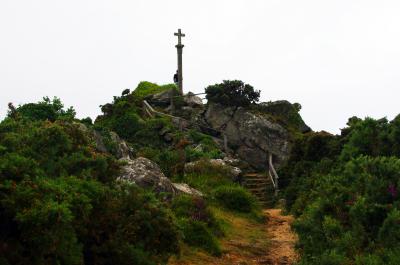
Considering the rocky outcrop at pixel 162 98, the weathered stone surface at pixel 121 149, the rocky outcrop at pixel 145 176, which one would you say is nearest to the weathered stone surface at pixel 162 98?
the rocky outcrop at pixel 162 98

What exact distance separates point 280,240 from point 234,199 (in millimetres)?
4742

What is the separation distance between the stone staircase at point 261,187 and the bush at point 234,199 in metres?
5.17

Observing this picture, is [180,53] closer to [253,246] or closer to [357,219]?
[253,246]

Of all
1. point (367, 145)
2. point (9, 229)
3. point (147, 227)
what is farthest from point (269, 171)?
point (9, 229)

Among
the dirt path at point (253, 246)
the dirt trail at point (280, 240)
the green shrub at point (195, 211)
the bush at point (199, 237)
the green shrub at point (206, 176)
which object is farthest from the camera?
the green shrub at point (206, 176)

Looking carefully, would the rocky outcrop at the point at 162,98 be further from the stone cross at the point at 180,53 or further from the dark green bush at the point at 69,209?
the dark green bush at the point at 69,209

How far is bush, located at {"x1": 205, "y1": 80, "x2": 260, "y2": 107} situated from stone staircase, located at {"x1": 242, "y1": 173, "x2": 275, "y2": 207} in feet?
18.5

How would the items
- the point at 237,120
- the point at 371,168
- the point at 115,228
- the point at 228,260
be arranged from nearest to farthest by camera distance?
the point at 115,228 → the point at 371,168 → the point at 228,260 → the point at 237,120

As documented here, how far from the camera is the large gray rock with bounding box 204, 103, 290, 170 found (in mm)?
35188

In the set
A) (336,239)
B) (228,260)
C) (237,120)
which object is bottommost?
(228,260)

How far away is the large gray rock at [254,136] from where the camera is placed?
35188 millimetres

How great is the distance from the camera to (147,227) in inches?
401

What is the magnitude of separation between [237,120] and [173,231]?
26303 millimetres

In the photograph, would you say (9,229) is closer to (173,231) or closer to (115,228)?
(115,228)
